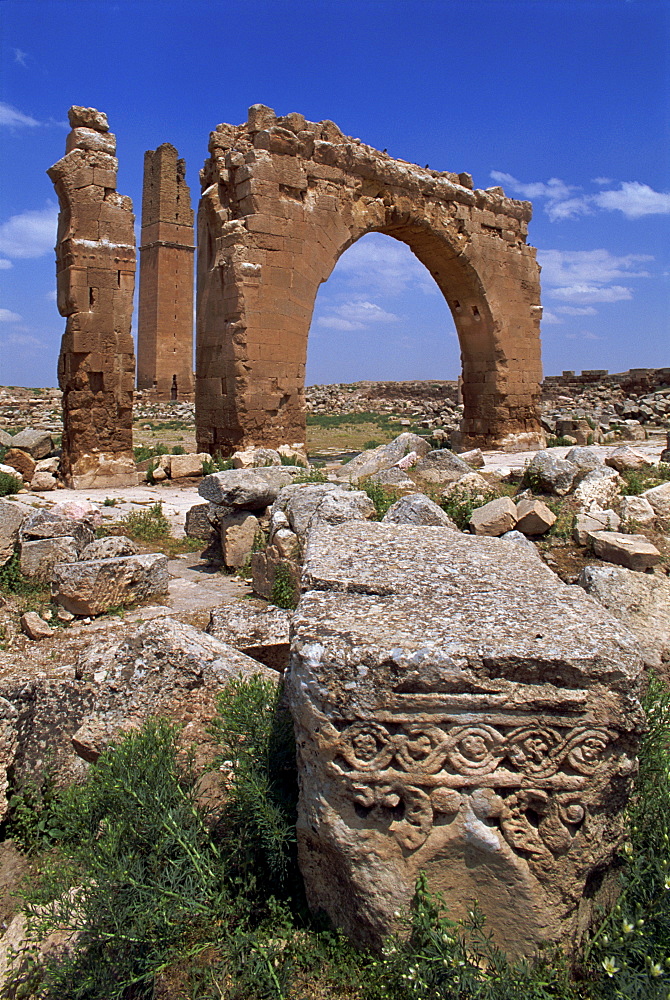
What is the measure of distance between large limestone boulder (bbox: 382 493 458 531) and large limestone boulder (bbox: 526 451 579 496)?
1876 millimetres

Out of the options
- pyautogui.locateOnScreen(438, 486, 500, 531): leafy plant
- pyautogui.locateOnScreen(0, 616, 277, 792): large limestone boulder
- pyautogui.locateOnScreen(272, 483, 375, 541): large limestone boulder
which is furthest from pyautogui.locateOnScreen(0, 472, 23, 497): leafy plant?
pyautogui.locateOnScreen(0, 616, 277, 792): large limestone boulder

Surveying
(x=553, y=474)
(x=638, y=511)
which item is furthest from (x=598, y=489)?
(x=638, y=511)

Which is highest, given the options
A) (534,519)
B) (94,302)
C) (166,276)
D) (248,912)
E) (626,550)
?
(166,276)

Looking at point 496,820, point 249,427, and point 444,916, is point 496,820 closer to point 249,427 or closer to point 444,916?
point 444,916

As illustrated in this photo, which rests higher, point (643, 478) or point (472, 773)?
point (643, 478)

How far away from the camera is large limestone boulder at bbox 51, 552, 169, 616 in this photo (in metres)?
4.82

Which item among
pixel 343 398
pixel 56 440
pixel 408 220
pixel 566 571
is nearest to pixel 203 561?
pixel 566 571

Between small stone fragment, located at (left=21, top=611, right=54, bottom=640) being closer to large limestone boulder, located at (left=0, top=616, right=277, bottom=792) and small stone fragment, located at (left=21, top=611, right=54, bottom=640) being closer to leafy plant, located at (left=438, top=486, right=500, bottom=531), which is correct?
large limestone boulder, located at (left=0, top=616, right=277, bottom=792)

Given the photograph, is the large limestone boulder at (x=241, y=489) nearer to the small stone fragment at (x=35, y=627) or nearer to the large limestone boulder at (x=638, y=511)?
the small stone fragment at (x=35, y=627)

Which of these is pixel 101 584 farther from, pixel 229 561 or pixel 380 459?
pixel 380 459

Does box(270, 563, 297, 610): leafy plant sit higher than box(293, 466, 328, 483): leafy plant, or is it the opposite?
box(293, 466, 328, 483): leafy plant

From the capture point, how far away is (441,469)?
298 inches

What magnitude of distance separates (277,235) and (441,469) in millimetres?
4312

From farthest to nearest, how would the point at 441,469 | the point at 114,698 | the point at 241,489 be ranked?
1. the point at 441,469
2. the point at 241,489
3. the point at 114,698
